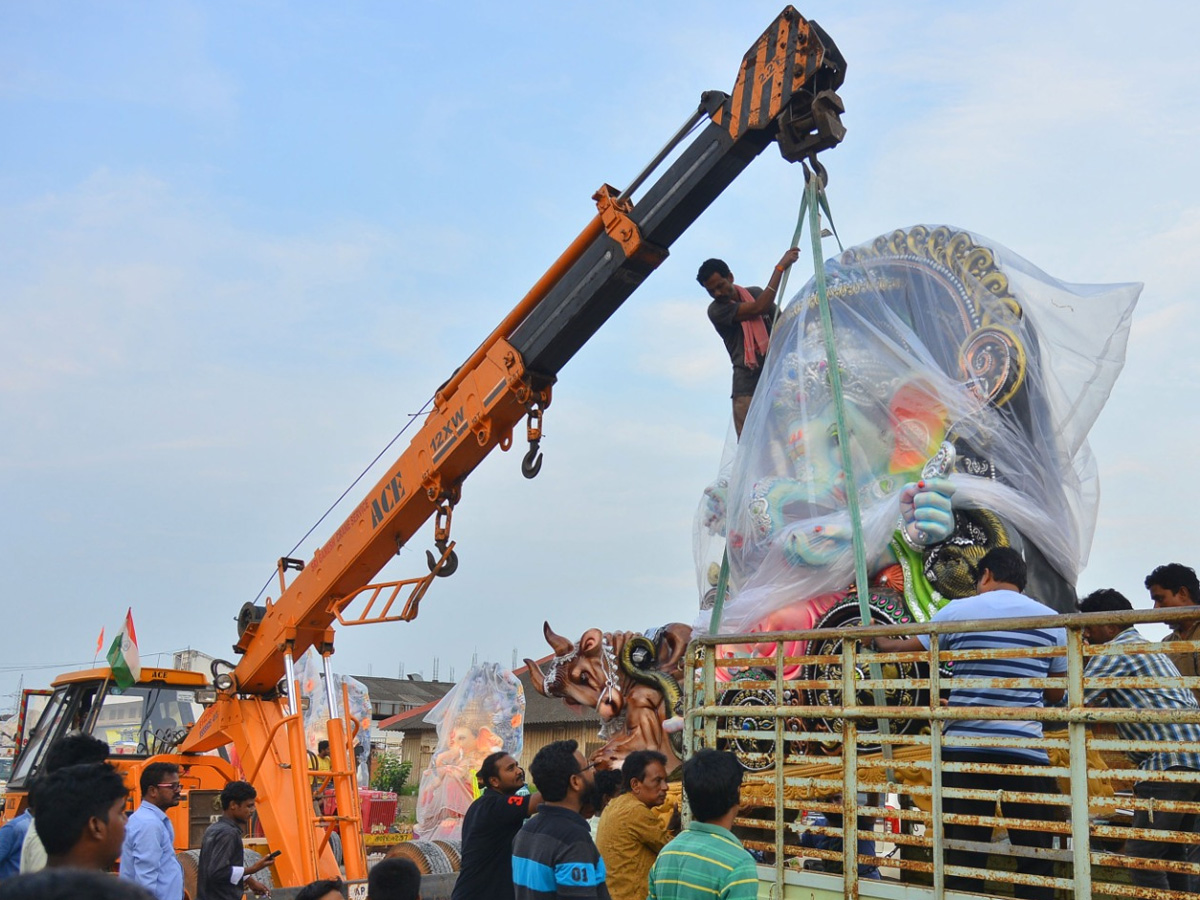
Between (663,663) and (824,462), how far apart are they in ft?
9.09

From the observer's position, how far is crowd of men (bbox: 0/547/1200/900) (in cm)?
360

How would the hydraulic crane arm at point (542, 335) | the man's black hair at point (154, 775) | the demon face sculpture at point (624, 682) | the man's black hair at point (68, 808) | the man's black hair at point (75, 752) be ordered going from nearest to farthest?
the man's black hair at point (68, 808) → the man's black hair at point (75, 752) → the man's black hair at point (154, 775) → the hydraulic crane arm at point (542, 335) → the demon face sculpture at point (624, 682)

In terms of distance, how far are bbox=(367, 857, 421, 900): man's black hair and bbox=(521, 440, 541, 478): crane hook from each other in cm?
514

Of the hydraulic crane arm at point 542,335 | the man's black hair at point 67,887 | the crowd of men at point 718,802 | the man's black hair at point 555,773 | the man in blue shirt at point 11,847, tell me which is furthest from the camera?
the hydraulic crane arm at point 542,335

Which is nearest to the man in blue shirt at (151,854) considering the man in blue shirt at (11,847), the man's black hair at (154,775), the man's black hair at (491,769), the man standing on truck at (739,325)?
the man's black hair at (154,775)

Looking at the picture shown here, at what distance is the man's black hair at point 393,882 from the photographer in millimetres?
3865

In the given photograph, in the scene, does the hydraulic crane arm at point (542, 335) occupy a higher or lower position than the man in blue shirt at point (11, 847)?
higher

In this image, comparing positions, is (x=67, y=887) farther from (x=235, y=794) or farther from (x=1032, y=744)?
(x=235, y=794)

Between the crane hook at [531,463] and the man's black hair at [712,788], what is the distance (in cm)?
526

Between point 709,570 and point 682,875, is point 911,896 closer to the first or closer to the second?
point 682,875

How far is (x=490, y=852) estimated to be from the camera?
506 centimetres

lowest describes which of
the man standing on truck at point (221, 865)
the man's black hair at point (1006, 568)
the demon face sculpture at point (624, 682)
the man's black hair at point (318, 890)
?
the man standing on truck at point (221, 865)

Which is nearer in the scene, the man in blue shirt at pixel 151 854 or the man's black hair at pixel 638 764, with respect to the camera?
the man's black hair at pixel 638 764

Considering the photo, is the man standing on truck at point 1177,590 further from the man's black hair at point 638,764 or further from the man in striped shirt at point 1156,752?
the man's black hair at point 638,764
